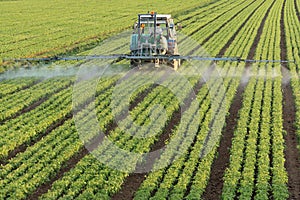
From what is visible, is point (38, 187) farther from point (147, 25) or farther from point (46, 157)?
point (147, 25)

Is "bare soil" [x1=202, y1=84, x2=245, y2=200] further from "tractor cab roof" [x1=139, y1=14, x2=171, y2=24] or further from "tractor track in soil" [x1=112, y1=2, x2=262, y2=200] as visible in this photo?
"tractor cab roof" [x1=139, y1=14, x2=171, y2=24]

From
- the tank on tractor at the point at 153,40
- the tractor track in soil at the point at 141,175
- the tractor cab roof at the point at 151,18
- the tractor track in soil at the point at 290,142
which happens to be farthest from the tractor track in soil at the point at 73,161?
the tractor cab roof at the point at 151,18

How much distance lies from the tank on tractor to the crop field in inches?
Answer: 33.2

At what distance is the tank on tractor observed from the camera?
57.2ft

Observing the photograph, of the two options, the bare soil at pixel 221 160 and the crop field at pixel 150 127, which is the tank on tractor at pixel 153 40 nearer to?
the crop field at pixel 150 127

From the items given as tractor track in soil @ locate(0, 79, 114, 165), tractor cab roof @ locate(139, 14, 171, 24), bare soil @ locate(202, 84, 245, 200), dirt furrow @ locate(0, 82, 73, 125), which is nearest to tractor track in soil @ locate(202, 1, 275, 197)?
bare soil @ locate(202, 84, 245, 200)

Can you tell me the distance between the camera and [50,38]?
96.4ft

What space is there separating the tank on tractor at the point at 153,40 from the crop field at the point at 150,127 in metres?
0.84

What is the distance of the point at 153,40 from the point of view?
711 inches

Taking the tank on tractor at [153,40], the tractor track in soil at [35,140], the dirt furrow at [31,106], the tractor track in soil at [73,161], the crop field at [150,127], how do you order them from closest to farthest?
the tractor track in soil at [73,161]
the crop field at [150,127]
the tractor track in soil at [35,140]
the dirt furrow at [31,106]
the tank on tractor at [153,40]

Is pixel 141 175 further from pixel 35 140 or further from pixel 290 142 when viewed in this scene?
pixel 290 142

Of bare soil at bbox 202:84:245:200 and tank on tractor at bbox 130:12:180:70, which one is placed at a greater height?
tank on tractor at bbox 130:12:180:70

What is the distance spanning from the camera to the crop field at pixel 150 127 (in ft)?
31.9

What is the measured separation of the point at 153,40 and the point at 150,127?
246 inches
